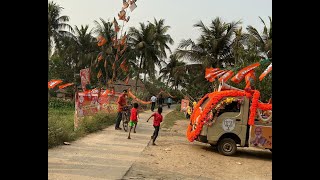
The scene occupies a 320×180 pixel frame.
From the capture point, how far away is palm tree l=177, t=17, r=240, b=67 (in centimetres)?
2700

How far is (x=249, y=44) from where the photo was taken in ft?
76.9

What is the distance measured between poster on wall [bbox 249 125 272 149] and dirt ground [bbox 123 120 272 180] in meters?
0.51

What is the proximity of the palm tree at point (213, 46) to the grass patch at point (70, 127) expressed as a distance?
33.5 ft

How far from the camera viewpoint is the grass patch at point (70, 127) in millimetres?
10162

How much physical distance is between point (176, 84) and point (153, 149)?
5055 cm

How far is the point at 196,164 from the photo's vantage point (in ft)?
29.1

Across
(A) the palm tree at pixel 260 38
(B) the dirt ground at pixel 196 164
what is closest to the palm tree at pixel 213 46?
(A) the palm tree at pixel 260 38

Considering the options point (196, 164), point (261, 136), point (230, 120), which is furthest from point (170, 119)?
point (196, 164)

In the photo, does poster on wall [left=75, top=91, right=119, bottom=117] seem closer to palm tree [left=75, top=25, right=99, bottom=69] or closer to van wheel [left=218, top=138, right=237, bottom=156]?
van wheel [left=218, top=138, right=237, bottom=156]
